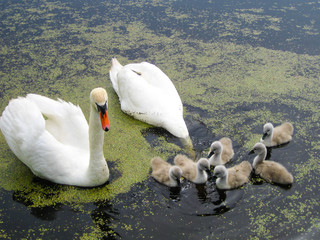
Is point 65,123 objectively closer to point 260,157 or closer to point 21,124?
point 21,124

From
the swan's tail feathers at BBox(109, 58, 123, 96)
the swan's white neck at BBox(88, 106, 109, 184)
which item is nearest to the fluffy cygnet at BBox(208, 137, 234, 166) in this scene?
the swan's white neck at BBox(88, 106, 109, 184)

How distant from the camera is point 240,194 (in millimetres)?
3850

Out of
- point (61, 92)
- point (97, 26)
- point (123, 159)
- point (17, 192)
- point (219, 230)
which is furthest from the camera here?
point (97, 26)

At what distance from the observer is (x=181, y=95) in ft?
18.8

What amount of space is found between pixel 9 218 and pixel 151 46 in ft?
14.9

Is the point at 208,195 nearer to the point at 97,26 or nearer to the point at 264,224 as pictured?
the point at 264,224

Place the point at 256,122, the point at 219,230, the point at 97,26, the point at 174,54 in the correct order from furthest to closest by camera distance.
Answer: the point at 97,26, the point at 174,54, the point at 256,122, the point at 219,230

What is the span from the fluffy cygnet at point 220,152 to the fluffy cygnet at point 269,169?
0.30 m

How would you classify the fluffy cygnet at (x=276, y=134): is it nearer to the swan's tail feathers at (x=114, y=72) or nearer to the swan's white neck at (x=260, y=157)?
the swan's white neck at (x=260, y=157)

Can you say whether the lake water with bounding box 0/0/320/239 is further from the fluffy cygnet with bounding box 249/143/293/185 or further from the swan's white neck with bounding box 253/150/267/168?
the swan's white neck with bounding box 253/150/267/168

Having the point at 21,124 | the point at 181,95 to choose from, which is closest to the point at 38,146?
the point at 21,124

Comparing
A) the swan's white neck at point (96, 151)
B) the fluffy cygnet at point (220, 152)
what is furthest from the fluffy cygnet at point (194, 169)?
the swan's white neck at point (96, 151)

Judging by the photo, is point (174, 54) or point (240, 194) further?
point (174, 54)

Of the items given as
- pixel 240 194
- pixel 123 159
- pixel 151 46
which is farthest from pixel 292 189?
pixel 151 46
